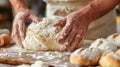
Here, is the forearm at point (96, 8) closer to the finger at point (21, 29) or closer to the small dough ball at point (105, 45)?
the small dough ball at point (105, 45)

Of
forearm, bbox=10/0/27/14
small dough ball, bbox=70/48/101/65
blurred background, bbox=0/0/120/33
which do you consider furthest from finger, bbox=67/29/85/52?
blurred background, bbox=0/0/120/33

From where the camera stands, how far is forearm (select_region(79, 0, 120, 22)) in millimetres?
1782

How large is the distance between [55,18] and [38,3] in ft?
8.34

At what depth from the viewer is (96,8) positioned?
71.8 inches

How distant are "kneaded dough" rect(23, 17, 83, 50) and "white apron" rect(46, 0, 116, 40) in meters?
0.36

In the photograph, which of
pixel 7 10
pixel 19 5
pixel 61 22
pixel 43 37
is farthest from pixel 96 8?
pixel 7 10

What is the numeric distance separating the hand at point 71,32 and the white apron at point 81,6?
42 cm

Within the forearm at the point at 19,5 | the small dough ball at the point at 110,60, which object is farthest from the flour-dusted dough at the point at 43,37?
the small dough ball at the point at 110,60

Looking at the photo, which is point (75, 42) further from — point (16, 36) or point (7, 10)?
point (7, 10)

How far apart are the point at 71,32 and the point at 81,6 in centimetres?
51

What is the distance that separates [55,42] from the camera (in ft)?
5.77

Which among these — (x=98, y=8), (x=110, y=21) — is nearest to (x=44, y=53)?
(x=98, y=8)

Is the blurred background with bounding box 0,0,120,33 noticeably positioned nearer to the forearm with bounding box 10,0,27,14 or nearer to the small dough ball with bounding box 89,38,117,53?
the forearm with bounding box 10,0,27,14

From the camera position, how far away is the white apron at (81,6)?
2.14 m
